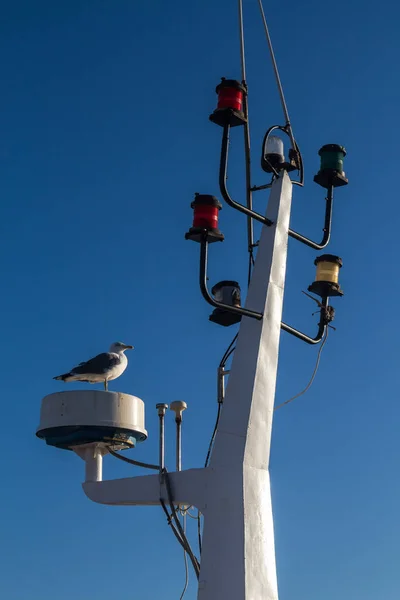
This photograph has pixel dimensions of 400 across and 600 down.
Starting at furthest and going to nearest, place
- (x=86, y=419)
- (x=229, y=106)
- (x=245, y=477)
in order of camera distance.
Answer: (x=86, y=419), (x=229, y=106), (x=245, y=477)

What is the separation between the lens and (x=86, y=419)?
1066cm

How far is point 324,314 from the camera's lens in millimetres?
10984

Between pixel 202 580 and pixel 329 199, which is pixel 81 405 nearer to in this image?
pixel 202 580

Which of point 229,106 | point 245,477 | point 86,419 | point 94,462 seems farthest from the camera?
point 94,462

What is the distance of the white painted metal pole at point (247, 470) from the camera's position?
8.61m

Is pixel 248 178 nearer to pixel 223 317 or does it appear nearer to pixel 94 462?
pixel 223 317

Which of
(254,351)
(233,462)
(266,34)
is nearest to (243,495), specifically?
(233,462)

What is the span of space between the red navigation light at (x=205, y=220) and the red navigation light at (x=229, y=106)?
0.91m

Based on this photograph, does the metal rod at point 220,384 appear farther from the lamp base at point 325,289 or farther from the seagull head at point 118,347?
the seagull head at point 118,347

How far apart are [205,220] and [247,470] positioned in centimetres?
222

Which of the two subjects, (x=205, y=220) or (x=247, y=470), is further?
(x=205, y=220)

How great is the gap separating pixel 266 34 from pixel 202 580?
630 cm

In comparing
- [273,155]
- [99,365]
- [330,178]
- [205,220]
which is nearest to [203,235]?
[205,220]

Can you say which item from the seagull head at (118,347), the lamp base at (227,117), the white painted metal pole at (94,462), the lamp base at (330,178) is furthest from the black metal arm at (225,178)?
the seagull head at (118,347)
